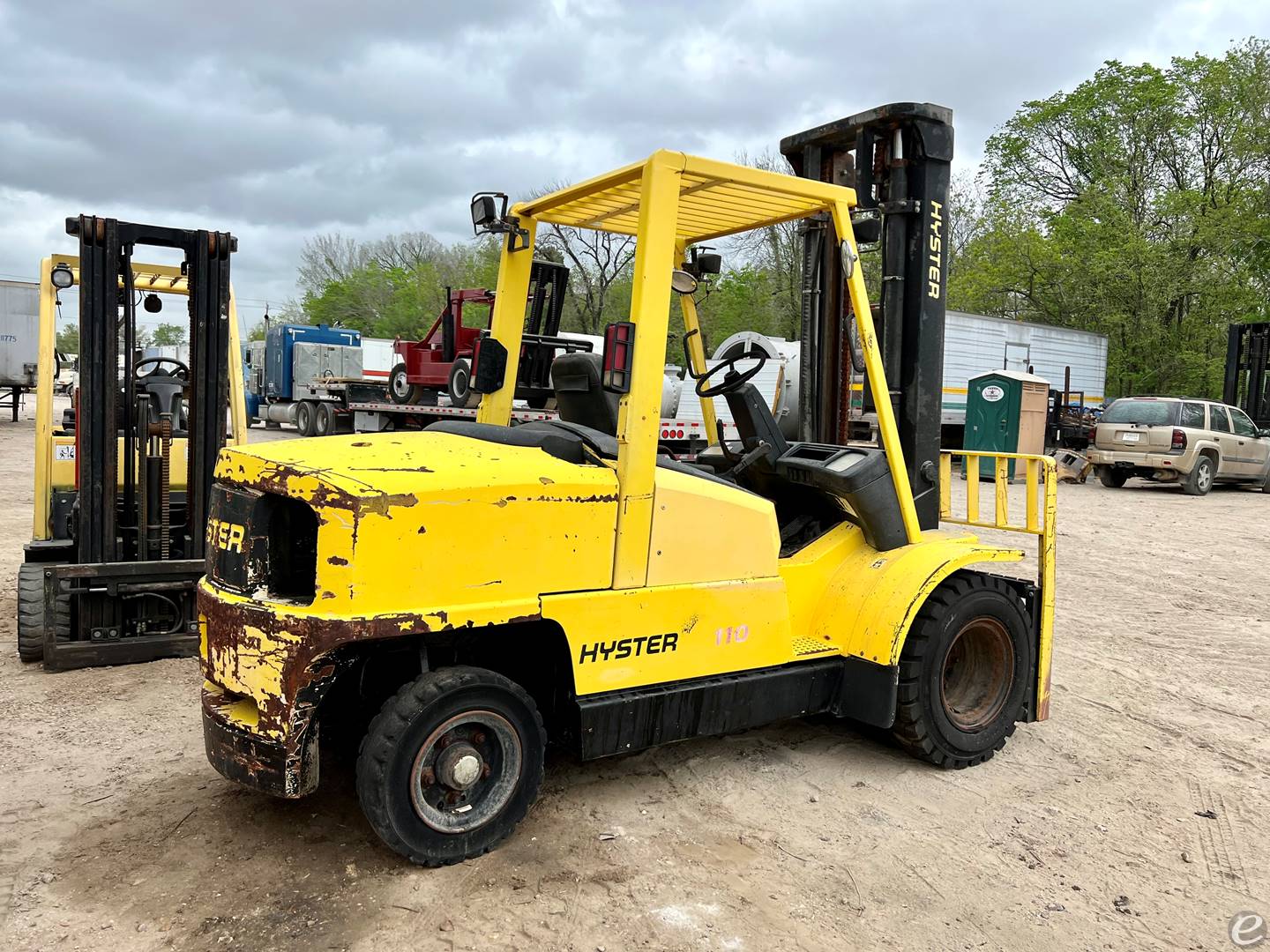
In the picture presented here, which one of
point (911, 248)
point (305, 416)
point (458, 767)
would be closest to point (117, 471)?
point (458, 767)

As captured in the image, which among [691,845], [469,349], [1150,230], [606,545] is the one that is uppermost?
[1150,230]

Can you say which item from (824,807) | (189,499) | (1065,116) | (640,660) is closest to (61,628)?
(189,499)

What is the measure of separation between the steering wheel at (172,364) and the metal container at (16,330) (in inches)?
889

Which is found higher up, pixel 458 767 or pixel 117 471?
pixel 117 471

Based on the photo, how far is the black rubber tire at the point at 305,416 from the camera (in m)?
26.9

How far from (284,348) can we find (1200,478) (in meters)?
23.8

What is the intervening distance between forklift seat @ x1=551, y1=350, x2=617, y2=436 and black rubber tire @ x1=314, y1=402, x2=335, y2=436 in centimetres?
2145

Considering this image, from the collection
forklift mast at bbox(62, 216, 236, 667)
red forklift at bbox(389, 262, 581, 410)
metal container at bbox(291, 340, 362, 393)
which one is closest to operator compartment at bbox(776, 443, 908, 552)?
red forklift at bbox(389, 262, 581, 410)

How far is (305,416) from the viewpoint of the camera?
27.3 meters

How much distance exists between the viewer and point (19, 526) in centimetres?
1080

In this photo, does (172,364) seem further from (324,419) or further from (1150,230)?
(1150,230)

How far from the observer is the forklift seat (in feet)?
13.8

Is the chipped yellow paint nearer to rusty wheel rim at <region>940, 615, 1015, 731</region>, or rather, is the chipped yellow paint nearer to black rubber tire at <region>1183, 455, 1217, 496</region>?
rusty wheel rim at <region>940, 615, 1015, 731</region>

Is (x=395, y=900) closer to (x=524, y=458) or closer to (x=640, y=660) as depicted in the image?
(x=640, y=660)
